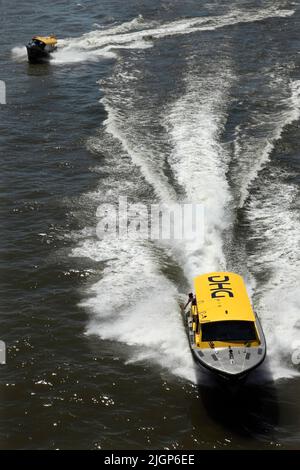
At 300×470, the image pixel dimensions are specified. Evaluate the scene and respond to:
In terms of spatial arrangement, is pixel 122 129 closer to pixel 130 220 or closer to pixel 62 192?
pixel 62 192

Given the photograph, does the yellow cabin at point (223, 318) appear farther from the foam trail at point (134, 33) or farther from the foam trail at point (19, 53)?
the foam trail at point (19, 53)

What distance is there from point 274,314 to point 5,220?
48.9ft

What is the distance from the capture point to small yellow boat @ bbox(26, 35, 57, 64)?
5150 centimetres

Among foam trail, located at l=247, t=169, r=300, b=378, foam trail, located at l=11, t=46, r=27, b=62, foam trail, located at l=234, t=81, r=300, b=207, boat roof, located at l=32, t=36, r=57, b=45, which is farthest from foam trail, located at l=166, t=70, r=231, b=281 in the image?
foam trail, located at l=11, t=46, r=27, b=62

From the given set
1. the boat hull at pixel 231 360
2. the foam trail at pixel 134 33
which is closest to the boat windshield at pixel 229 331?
the boat hull at pixel 231 360

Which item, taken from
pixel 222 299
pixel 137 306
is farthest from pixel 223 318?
pixel 137 306

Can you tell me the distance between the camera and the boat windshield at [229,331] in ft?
68.0

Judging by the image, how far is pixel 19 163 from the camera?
3603cm

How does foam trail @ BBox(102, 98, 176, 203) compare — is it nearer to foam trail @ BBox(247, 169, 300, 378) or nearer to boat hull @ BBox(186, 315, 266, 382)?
foam trail @ BBox(247, 169, 300, 378)

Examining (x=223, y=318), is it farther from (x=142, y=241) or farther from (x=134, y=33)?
(x=134, y=33)

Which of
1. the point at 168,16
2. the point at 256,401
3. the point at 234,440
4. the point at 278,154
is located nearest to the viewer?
the point at 234,440

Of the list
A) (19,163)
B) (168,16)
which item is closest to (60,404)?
(19,163)

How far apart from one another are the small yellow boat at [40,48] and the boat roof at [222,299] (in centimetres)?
3538

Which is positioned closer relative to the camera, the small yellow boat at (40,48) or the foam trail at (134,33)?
the small yellow boat at (40,48)
